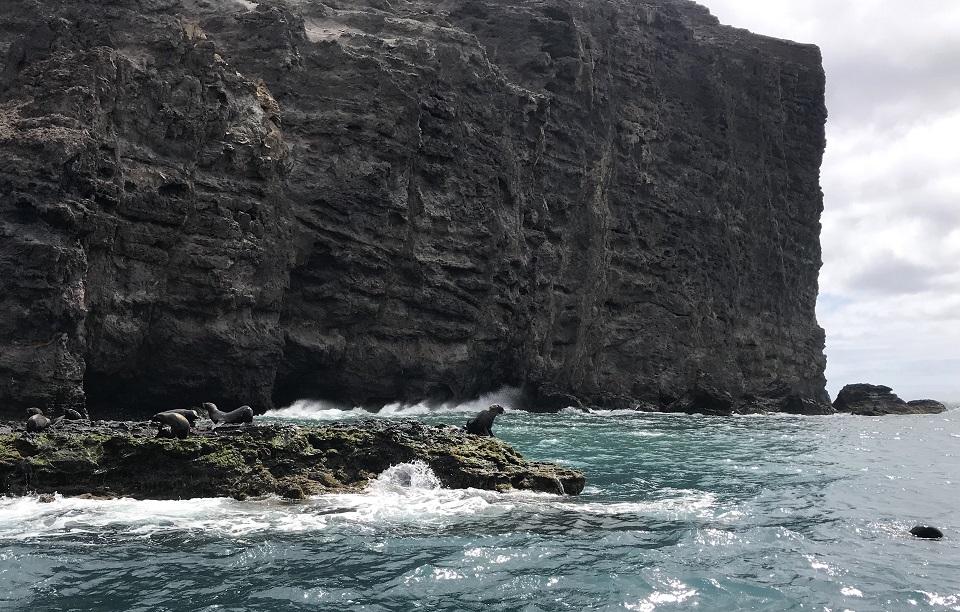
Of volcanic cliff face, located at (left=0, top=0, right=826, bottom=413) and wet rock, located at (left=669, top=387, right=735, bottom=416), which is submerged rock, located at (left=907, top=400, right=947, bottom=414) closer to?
volcanic cliff face, located at (left=0, top=0, right=826, bottom=413)

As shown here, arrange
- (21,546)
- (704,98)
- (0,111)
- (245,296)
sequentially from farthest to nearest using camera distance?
1. (704,98)
2. (245,296)
3. (0,111)
4. (21,546)

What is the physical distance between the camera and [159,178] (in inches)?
1681

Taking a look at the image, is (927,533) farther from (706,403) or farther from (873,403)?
(873,403)

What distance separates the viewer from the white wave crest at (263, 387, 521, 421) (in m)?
49.4

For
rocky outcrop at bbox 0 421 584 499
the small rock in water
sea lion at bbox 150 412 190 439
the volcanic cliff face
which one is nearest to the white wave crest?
the volcanic cliff face

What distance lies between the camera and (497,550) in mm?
14617

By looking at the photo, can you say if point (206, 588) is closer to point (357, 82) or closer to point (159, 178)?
point (159, 178)

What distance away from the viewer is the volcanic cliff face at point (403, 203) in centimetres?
3997

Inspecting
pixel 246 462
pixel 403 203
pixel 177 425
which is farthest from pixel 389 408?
pixel 246 462

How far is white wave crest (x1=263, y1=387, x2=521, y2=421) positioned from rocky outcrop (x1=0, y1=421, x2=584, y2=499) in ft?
79.8

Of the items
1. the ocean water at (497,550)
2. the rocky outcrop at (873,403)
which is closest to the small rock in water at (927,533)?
the ocean water at (497,550)

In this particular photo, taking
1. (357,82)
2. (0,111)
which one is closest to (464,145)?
(357,82)

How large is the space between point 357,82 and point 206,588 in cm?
5036

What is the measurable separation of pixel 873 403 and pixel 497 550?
94.0 metres
